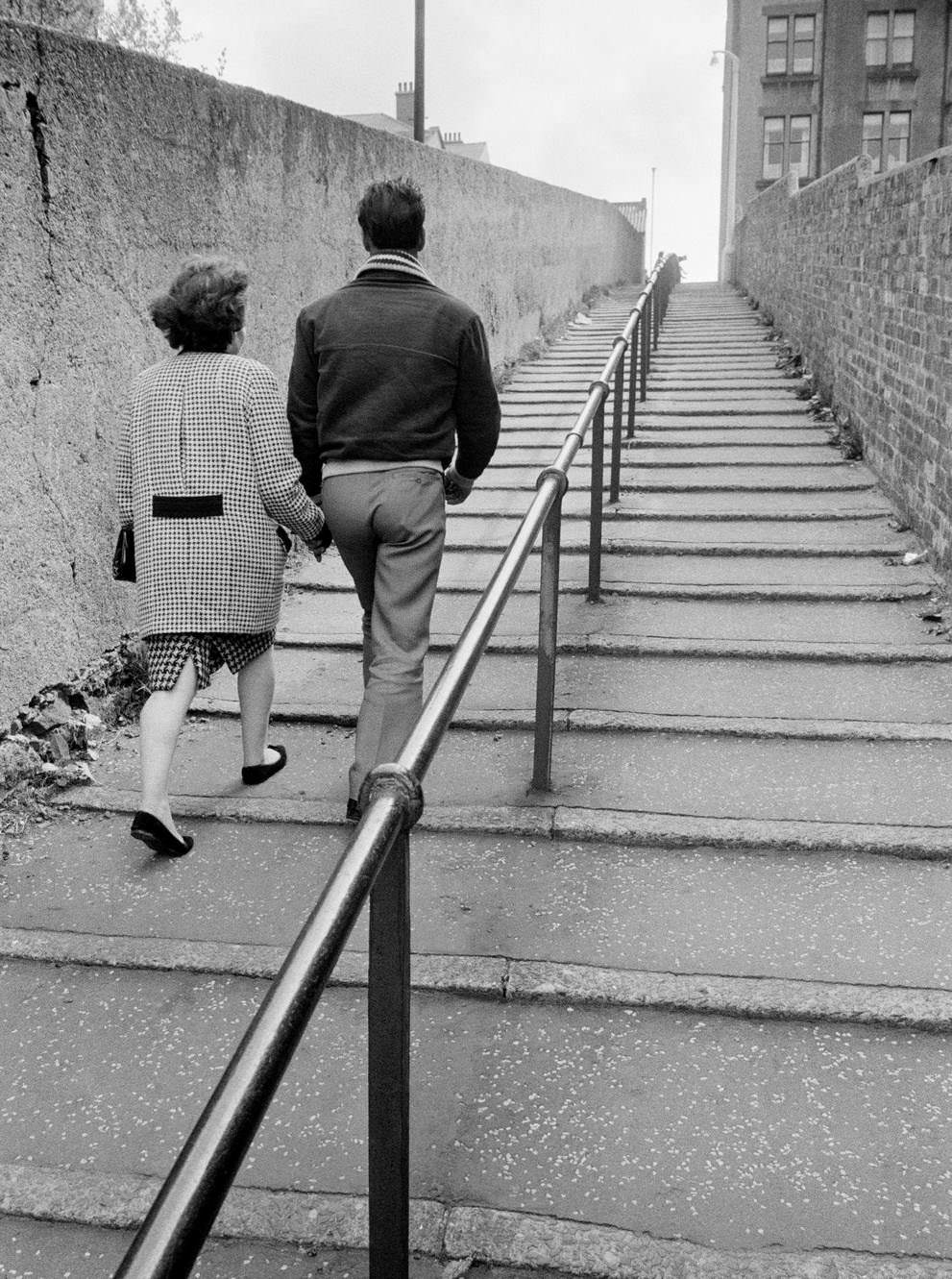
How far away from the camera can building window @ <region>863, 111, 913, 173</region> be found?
31.8 m

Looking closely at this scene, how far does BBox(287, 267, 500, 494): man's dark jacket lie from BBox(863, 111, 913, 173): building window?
Result: 32.4 m

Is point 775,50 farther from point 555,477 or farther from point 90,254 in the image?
point 555,477

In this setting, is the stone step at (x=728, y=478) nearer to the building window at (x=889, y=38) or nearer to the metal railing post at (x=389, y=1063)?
the metal railing post at (x=389, y=1063)

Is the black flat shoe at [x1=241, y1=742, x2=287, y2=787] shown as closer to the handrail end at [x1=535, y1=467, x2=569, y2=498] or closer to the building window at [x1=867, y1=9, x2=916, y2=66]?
the handrail end at [x1=535, y1=467, x2=569, y2=498]

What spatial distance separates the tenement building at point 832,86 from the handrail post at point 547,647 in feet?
97.4

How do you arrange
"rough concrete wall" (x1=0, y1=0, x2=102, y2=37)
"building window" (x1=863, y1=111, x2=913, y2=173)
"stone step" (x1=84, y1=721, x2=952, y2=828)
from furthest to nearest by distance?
"building window" (x1=863, y1=111, x2=913, y2=173) < "rough concrete wall" (x1=0, y1=0, x2=102, y2=37) < "stone step" (x1=84, y1=721, x2=952, y2=828)

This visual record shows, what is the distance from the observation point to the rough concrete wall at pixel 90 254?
3.57 metres

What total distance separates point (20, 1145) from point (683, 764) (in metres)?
2.21

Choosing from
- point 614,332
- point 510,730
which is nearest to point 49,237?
point 510,730

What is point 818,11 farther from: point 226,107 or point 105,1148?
point 105,1148

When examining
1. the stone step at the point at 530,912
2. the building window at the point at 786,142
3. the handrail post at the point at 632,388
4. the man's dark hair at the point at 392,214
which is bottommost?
the stone step at the point at 530,912

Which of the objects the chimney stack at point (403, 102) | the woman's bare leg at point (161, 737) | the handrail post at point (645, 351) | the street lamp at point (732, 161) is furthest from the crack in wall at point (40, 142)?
the chimney stack at point (403, 102)

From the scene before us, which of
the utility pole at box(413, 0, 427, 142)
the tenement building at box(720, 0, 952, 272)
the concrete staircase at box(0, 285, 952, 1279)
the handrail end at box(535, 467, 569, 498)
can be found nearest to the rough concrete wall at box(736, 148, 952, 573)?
the concrete staircase at box(0, 285, 952, 1279)

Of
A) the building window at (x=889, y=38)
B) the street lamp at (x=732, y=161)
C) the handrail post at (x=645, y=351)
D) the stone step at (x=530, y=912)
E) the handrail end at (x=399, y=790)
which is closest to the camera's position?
the handrail end at (x=399, y=790)
